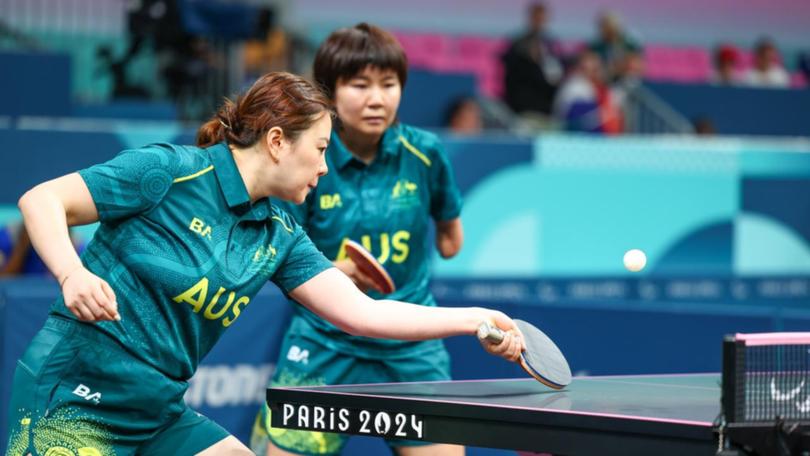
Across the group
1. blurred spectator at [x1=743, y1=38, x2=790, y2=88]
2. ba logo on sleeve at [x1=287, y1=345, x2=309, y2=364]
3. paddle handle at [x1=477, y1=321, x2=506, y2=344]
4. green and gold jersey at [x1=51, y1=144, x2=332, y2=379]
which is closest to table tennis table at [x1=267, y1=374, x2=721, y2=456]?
paddle handle at [x1=477, y1=321, x2=506, y2=344]

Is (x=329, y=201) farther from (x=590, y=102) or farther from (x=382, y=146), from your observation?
(x=590, y=102)

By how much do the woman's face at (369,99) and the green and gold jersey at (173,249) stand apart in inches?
37.9

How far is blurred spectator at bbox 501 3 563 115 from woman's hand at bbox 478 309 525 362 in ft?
27.4

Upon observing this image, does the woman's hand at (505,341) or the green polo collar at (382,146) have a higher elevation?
the green polo collar at (382,146)

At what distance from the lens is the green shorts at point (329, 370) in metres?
3.95

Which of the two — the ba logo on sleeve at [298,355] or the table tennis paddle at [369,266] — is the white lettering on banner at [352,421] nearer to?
the table tennis paddle at [369,266]

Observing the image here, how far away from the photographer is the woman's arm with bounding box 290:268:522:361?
304 centimetres

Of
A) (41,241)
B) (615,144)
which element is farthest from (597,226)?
(41,241)

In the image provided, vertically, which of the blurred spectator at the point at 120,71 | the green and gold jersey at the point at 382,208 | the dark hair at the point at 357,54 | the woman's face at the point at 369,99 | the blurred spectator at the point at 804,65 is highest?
the blurred spectator at the point at 804,65

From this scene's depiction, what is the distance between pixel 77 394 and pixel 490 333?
35.1 inches

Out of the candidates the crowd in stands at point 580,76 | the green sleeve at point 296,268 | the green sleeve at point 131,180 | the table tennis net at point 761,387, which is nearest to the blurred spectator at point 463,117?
the crowd in stands at point 580,76

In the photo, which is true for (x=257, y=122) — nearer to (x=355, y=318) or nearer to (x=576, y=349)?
(x=355, y=318)

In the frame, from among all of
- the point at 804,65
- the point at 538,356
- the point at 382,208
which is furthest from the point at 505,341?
the point at 804,65

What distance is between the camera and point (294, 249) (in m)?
3.07
